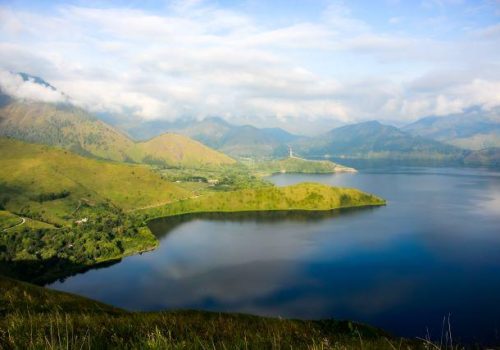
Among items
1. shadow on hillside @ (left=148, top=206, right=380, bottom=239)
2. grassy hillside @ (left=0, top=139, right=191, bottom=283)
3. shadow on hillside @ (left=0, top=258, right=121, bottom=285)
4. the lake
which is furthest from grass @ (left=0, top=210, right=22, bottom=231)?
the lake

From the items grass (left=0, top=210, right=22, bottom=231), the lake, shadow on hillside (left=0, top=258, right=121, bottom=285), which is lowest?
shadow on hillside (left=0, top=258, right=121, bottom=285)

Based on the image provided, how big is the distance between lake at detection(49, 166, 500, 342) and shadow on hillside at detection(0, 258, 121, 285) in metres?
4.00

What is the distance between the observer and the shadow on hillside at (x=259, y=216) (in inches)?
6888

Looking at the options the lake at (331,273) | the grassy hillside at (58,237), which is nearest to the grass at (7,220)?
the grassy hillside at (58,237)

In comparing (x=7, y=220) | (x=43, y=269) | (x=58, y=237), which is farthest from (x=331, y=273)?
(x=7, y=220)

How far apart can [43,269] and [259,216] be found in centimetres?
9603

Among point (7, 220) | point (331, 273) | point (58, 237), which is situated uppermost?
point (7, 220)

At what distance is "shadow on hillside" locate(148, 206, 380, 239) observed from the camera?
175m

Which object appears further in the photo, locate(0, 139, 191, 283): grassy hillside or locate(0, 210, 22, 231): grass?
locate(0, 210, 22, 231): grass

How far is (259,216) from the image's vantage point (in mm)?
186500

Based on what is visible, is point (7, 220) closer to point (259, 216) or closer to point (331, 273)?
point (259, 216)

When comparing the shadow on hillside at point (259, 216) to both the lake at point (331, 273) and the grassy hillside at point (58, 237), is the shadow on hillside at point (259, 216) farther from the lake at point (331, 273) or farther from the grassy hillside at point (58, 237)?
the grassy hillside at point (58, 237)

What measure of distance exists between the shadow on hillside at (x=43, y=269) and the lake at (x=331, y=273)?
4005 mm

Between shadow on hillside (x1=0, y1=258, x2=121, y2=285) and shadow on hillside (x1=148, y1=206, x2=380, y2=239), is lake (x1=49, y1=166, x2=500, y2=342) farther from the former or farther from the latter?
shadow on hillside (x1=148, y1=206, x2=380, y2=239)
